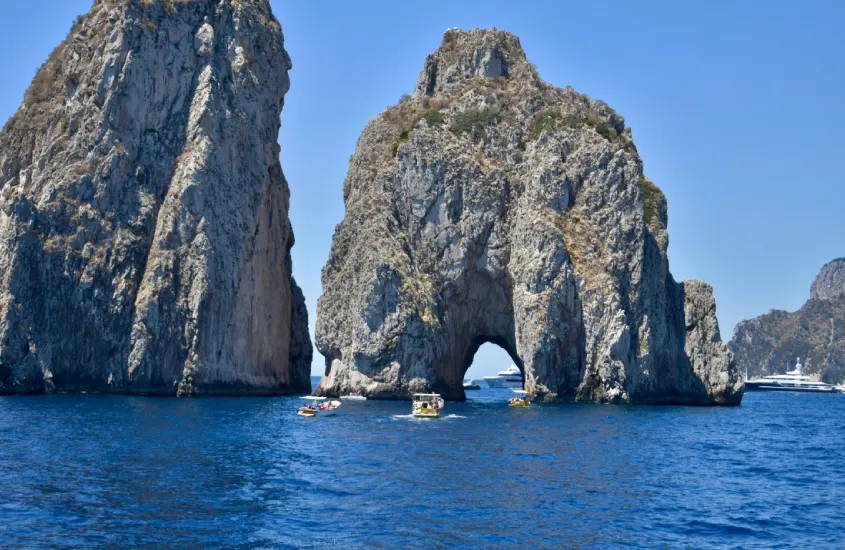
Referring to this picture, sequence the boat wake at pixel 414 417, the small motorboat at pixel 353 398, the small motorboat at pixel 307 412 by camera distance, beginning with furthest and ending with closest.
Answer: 1. the small motorboat at pixel 353 398
2. the small motorboat at pixel 307 412
3. the boat wake at pixel 414 417

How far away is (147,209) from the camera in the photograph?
11106 centimetres

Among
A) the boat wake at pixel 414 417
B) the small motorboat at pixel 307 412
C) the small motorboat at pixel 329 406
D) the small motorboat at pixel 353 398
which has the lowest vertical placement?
the boat wake at pixel 414 417

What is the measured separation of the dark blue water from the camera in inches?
1350

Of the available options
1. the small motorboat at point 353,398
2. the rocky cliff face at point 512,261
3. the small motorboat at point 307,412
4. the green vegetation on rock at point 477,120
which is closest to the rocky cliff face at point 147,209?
the rocky cliff face at point 512,261

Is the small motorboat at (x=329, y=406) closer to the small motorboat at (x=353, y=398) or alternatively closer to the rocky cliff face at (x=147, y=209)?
the small motorboat at (x=353, y=398)

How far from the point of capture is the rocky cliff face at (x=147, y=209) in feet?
342

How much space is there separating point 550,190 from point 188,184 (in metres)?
42.5

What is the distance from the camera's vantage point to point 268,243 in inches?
4843

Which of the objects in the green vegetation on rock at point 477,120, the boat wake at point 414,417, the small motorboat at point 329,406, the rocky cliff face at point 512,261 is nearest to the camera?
the boat wake at point 414,417

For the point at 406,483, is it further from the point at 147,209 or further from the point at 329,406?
the point at 147,209

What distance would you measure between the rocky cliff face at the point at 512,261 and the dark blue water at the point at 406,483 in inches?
1031

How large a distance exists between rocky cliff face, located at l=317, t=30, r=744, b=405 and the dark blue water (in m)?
26.2

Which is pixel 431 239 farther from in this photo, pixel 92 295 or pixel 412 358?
pixel 92 295

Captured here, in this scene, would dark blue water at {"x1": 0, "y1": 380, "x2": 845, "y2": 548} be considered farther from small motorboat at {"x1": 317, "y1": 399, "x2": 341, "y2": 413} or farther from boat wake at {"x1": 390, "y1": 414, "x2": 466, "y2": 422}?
small motorboat at {"x1": 317, "y1": 399, "x2": 341, "y2": 413}
